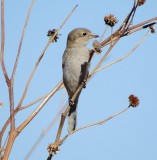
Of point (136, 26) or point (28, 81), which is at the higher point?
point (136, 26)

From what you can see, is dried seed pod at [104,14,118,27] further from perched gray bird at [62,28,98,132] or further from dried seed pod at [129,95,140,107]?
perched gray bird at [62,28,98,132]

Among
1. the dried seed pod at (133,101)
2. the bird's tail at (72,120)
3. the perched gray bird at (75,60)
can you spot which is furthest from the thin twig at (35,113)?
the perched gray bird at (75,60)

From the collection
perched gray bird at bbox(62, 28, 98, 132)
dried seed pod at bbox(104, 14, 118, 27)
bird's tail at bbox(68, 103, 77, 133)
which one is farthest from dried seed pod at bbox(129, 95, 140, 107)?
perched gray bird at bbox(62, 28, 98, 132)

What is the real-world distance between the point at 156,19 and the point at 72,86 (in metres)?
2.45

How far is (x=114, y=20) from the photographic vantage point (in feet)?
6.11

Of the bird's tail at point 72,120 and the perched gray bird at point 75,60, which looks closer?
the bird's tail at point 72,120

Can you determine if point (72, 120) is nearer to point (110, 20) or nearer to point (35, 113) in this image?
point (110, 20)

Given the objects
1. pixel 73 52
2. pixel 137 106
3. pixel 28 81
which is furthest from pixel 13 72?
pixel 73 52

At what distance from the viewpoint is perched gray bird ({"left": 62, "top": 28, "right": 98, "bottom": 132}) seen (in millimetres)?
3578

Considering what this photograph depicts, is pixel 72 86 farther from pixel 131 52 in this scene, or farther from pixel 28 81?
pixel 28 81

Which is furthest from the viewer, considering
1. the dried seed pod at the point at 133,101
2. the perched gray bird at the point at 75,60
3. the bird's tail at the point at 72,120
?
the perched gray bird at the point at 75,60

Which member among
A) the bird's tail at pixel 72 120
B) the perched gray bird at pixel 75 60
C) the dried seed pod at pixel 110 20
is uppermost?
the perched gray bird at pixel 75 60

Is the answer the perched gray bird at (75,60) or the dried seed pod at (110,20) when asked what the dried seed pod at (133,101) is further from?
the perched gray bird at (75,60)

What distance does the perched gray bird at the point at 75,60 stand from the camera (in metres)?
3.58
